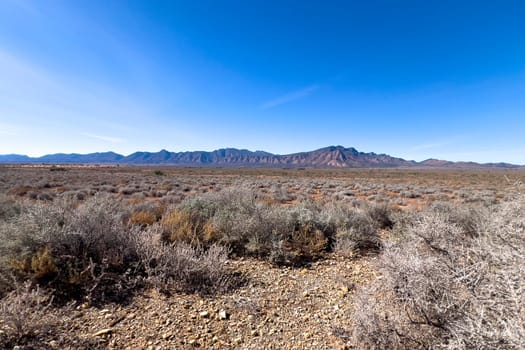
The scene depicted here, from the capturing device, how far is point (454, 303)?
183cm

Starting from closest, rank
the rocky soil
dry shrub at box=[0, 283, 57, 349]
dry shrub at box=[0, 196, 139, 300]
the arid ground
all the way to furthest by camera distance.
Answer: the arid ground < dry shrub at box=[0, 283, 57, 349] < the rocky soil < dry shrub at box=[0, 196, 139, 300]

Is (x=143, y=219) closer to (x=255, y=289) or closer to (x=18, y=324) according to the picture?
(x=18, y=324)

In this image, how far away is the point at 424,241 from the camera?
309cm

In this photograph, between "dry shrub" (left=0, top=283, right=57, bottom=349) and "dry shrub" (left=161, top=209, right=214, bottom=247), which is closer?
"dry shrub" (left=0, top=283, right=57, bottom=349)

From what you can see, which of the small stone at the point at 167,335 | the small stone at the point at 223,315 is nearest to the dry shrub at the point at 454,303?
the small stone at the point at 223,315

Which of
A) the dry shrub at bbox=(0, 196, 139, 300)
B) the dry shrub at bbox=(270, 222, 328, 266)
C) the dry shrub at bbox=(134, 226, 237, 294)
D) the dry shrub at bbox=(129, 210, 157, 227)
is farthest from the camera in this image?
the dry shrub at bbox=(129, 210, 157, 227)

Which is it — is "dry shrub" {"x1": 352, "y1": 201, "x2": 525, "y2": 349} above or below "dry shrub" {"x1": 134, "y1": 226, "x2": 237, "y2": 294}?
above

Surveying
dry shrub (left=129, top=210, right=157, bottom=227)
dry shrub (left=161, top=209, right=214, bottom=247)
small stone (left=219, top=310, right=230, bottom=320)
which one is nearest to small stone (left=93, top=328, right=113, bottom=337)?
small stone (left=219, top=310, right=230, bottom=320)

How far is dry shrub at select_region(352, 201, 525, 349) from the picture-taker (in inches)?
61.2

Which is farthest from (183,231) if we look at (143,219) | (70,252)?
(70,252)

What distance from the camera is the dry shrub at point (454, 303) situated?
155 cm

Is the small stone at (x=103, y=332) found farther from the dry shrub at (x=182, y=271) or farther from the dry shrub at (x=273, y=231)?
the dry shrub at (x=273, y=231)

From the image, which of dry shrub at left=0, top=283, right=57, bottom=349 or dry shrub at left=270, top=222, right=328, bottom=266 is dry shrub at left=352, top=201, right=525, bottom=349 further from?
dry shrub at left=0, top=283, right=57, bottom=349

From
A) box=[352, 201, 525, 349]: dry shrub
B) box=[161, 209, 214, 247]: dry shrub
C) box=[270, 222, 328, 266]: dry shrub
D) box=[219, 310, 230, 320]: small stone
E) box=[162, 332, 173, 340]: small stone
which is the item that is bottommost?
box=[162, 332, 173, 340]: small stone
